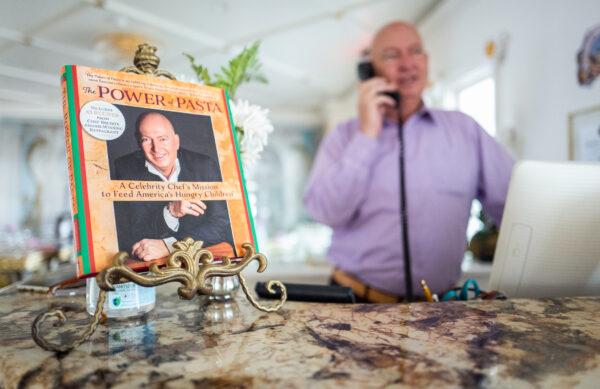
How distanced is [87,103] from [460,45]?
7.85 ft

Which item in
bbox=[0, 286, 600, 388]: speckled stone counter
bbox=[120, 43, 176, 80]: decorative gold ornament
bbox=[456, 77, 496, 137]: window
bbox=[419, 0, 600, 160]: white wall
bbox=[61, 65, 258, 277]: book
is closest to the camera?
bbox=[0, 286, 600, 388]: speckled stone counter

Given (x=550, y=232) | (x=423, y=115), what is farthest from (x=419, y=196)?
(x=550, y=232)

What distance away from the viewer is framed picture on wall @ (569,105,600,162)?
1.30 meters

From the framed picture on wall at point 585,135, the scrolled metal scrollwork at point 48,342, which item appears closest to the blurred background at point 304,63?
A: the framed picture on wall at point 585,135

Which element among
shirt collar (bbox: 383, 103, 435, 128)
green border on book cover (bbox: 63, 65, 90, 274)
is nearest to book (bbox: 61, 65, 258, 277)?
green border on book cover (bbox: 63, 65, 90, 274)

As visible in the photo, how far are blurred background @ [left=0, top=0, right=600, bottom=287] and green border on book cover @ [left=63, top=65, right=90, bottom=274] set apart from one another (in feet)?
0.49

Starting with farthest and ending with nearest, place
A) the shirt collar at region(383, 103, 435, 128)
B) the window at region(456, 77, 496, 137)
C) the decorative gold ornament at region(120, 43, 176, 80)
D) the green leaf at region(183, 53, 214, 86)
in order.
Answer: the window at region(456, 77, 496, 137) → the shirt collar at region(383, 103, 435, 128) → the green leaf at region(183, 53, 214, 86) → the decorative gold ornament at region(120, 43, 176, 80)

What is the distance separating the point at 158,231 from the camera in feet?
1.60

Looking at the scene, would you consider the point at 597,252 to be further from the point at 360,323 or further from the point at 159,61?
the point at 159,61

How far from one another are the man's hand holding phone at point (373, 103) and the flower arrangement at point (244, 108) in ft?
1.59

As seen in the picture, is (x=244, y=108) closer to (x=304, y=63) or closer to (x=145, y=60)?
(x=145, y=60)

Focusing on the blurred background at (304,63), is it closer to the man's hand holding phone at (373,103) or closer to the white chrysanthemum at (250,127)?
the white chrysanthemum at (250,127)

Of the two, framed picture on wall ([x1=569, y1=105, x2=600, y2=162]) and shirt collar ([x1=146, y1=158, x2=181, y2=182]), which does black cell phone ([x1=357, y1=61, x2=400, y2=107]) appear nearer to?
framed picture on wall ([x1=569, y1=105, x2=600, y2=162])

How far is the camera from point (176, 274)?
46cm
